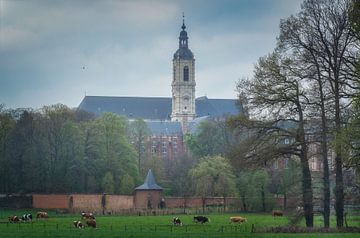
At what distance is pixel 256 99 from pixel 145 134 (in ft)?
202

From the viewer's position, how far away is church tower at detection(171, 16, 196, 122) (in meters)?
158

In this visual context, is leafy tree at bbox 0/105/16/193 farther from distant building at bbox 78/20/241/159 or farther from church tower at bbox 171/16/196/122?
church tower at bbox 171/16/196/122

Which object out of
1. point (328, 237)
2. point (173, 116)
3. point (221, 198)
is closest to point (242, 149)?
point (328, 237)

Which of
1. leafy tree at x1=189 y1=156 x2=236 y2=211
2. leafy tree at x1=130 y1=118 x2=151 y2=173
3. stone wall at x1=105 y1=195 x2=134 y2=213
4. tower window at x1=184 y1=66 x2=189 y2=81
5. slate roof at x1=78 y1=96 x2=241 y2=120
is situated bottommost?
stone wall at x1=105 y1=195 x2=134 y2=213

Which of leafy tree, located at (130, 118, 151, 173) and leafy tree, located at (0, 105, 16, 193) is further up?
leafy tree, located at (130, 118, 151, 173)

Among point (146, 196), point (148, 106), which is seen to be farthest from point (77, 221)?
point (148, 106)

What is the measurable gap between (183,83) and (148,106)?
34.1 ft

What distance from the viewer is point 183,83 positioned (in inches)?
6398

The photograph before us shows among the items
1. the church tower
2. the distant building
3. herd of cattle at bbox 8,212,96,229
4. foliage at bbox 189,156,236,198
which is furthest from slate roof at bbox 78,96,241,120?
herd of cattle at bbox 8,212,96,229

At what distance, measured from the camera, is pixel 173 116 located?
158750mm

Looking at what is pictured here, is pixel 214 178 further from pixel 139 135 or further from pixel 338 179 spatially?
→ pixel 338 179

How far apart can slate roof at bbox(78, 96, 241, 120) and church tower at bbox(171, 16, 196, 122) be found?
3623 mm

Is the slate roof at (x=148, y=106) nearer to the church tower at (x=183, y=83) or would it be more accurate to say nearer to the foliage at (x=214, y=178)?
the church tower at (x=183, y=83)

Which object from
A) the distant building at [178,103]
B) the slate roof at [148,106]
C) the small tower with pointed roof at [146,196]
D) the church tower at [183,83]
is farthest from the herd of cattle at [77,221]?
the church tower at [183,83]
